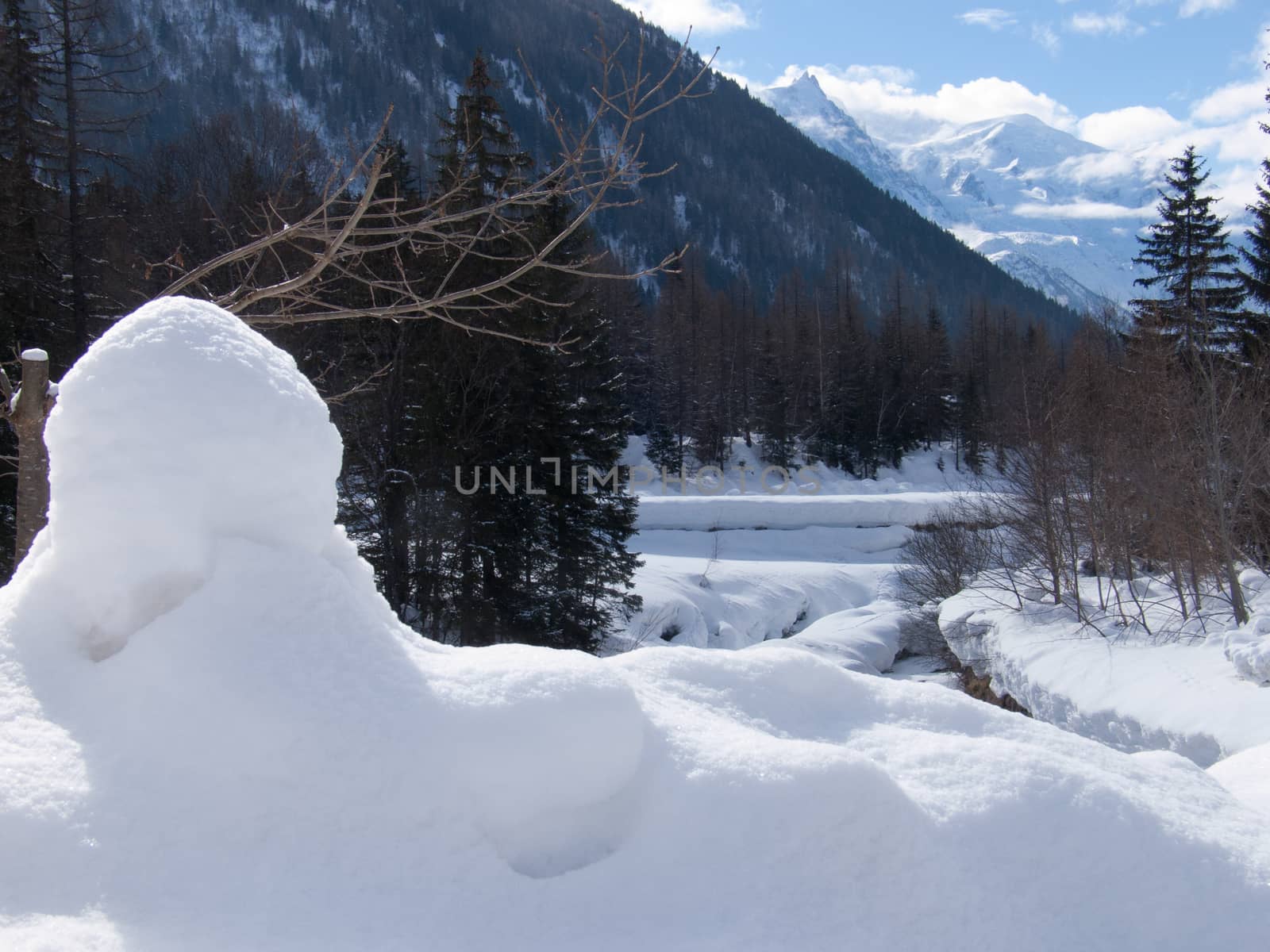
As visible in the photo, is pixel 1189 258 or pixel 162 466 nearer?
pixel 162 466

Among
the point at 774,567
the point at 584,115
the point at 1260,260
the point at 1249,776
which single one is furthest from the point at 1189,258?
the point at 584,115

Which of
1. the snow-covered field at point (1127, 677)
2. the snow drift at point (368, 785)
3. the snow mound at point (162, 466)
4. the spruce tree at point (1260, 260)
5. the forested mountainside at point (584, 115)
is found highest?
the forested mountainside at point (584, 115)

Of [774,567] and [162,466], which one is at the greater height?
[162,466]

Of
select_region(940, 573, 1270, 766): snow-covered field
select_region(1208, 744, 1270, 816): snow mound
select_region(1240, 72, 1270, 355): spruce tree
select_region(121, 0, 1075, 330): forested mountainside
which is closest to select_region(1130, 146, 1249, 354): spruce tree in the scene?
select_region(1240, 72, 1270, 355): spruce tree

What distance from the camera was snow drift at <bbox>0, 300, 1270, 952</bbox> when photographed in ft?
5.25

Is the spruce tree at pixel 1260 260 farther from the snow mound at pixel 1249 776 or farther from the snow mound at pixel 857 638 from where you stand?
the snow mound at pixel 1249 776

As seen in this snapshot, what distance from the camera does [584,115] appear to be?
4279 inches

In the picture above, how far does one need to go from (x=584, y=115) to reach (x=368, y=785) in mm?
116574

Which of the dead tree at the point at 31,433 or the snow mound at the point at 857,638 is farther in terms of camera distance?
the snow mound at the point at 857,638

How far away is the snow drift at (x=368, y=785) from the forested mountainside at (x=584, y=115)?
297 feet

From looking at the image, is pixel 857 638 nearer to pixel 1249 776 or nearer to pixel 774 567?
pixel 774 567

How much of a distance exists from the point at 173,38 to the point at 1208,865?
128140mm

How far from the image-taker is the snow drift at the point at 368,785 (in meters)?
1.60

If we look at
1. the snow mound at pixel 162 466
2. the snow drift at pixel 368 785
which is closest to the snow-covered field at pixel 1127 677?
the snow drift at pixel 368 785
